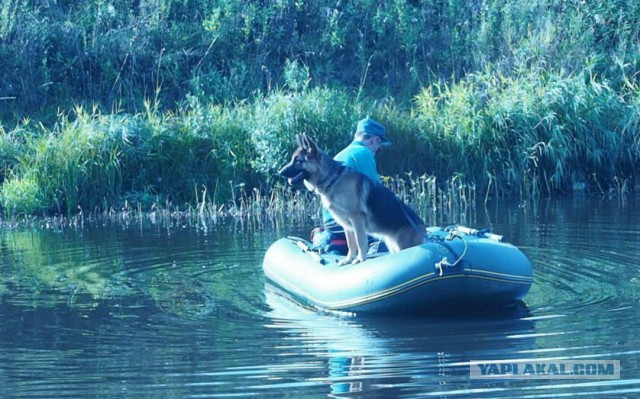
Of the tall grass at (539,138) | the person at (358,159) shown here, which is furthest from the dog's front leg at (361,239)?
the tall grass at (539,138)

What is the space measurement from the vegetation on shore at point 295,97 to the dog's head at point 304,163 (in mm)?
7476

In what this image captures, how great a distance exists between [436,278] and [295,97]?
980 cm

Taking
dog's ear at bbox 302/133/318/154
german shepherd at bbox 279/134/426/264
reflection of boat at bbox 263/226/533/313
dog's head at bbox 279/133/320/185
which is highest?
dog's ear at bbox 302/133/318/154

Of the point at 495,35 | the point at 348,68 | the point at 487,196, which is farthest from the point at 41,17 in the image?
the point at 487,196

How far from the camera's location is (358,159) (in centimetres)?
958

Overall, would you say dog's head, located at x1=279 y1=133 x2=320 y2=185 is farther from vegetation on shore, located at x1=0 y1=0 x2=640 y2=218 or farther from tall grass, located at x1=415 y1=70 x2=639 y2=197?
tall grass, located at x1=415 y1=70 x2=639 y2=197

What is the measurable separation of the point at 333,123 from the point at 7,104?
8074 millimetres

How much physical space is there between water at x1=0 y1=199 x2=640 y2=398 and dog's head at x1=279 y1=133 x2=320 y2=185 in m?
1.27

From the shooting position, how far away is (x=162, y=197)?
1762cm

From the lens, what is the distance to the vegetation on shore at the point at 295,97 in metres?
17.3

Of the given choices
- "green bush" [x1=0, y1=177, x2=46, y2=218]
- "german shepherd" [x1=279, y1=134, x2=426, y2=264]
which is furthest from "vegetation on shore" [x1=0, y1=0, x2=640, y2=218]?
"german shepherd" [x1=279, y1=134, x2=426, y2=264]

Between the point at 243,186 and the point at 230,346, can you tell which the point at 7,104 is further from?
the point at 230,346

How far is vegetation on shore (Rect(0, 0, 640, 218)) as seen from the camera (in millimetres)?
17328

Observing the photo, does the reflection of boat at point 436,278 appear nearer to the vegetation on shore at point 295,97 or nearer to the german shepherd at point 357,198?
the german shepherd at point 357,198
